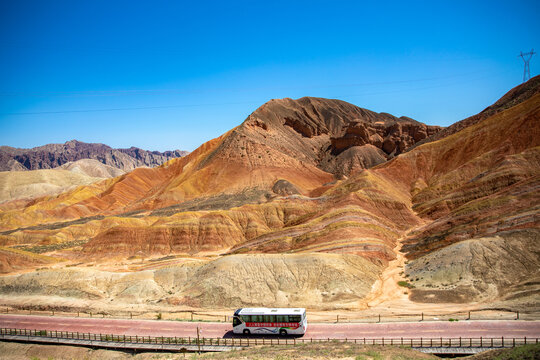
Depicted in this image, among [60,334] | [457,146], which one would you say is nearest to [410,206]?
[457,146]

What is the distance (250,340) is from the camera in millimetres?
33281

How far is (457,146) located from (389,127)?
63.5 meters

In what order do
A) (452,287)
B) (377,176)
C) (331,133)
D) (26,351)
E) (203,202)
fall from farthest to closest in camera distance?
1. (331,133)
2. (203,202)
3. (377,176)
4. (452,287)
5. (26,351)

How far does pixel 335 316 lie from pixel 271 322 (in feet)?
28.2

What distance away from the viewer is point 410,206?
8950 cm

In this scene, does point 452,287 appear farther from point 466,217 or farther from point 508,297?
point 466,217

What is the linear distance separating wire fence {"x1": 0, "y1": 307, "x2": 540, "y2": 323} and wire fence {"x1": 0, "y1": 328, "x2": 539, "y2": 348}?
5237 millimetres

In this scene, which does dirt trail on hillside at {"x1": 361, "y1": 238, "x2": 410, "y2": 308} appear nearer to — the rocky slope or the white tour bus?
the rocky slope

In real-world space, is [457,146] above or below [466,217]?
above

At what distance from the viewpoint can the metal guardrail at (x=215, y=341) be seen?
91.7 feet

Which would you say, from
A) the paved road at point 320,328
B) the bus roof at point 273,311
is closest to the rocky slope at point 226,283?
the paved road at point 320,328

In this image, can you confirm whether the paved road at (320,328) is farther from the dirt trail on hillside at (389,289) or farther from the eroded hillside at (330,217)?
the dirt trail on hillside at (389,289)

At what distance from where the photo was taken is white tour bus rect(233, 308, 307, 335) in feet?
108

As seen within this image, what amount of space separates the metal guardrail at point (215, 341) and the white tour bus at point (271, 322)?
0.61 meters
